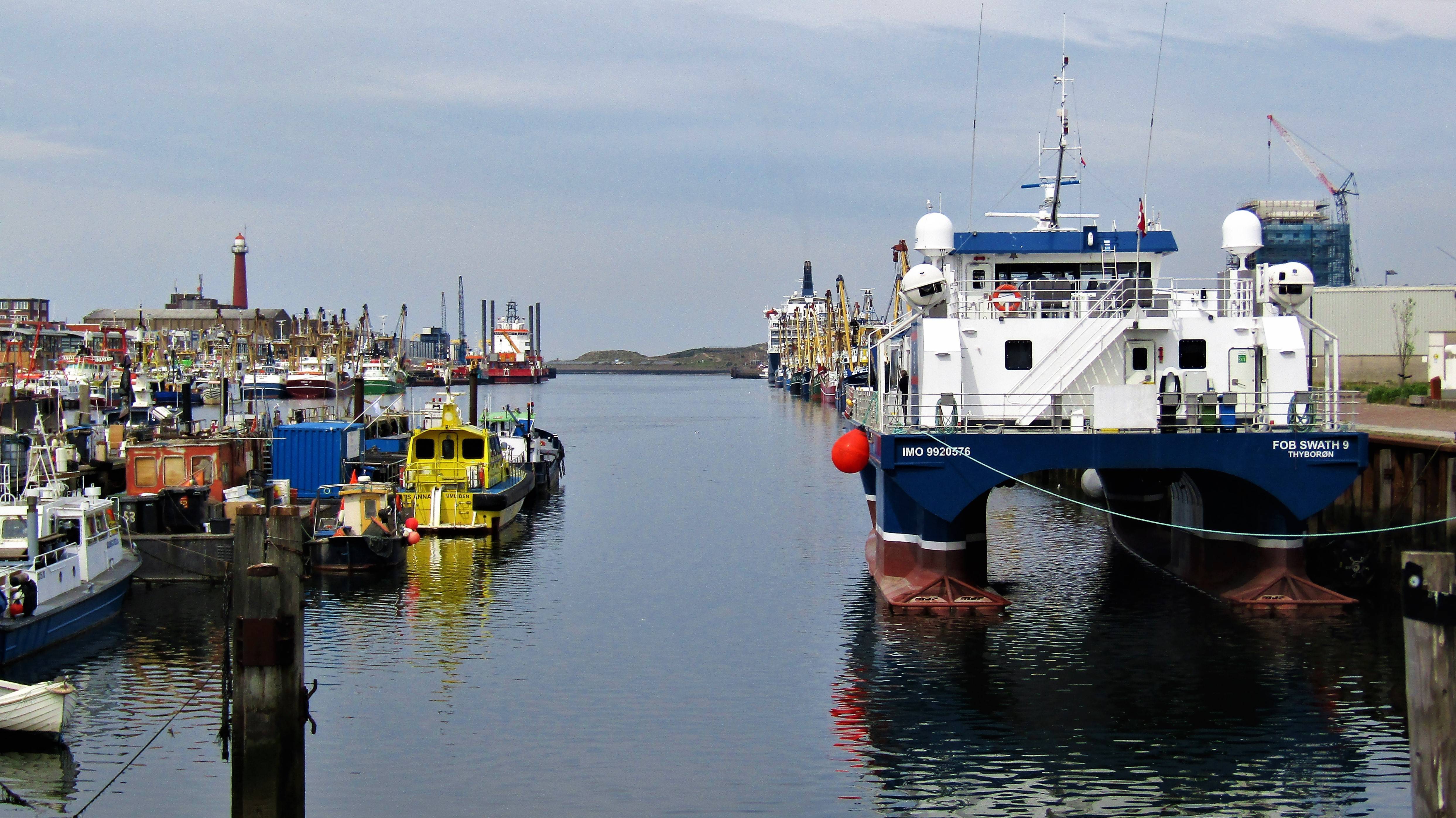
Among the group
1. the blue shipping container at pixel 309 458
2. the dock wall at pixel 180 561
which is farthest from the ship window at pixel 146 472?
the dock wall at pixel 180 561

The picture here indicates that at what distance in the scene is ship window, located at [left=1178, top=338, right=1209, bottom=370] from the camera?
1163 inches

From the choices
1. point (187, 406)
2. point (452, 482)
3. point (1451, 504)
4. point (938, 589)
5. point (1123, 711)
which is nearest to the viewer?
point (1123, 711)

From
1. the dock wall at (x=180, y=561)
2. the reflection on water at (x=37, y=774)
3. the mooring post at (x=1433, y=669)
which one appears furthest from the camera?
the dock wall at (x=180, y=561)

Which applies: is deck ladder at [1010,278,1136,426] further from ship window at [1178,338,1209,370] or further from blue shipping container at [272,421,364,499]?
blue shipping container at [272,421,364,499]

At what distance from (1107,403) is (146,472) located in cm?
3002

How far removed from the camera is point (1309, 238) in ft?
467

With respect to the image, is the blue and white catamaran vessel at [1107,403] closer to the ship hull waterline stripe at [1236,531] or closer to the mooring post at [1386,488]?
the ship hull waterline stripe at [1236,531]

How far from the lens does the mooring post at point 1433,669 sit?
11711 mm

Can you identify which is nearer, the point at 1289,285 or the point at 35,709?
the point at 35,709

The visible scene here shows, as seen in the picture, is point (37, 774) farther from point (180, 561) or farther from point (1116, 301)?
point (1116, 301)

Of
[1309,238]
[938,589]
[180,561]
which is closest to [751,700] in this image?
[938,589]

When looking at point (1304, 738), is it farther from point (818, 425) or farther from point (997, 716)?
point (818, 425)

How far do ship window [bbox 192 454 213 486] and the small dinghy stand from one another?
69.8ft

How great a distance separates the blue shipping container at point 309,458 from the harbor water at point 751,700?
876 cm
